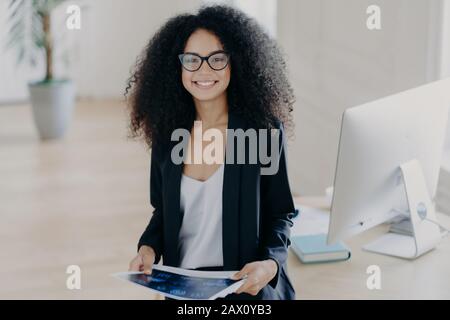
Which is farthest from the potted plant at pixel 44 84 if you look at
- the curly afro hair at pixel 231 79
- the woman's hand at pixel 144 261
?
the woman's hand at pixel 144 261

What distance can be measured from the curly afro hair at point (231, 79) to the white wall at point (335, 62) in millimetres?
1640

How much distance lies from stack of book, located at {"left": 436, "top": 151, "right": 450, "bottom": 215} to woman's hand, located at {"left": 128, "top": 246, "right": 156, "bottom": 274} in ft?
5.52

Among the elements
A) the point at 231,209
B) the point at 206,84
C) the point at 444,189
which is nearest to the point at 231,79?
the point at 206,84

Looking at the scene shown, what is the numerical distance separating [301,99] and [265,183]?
297cm

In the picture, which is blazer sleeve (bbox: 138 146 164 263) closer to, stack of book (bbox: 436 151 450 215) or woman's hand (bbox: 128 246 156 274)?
woman's hand (bbox: 128 246 156 274)

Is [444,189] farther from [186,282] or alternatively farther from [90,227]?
[90,227]

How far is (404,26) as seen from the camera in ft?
11.6

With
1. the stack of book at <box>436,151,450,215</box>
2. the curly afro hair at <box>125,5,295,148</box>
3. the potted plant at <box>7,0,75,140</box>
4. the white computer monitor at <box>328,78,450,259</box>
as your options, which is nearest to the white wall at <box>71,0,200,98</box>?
the potted plant at <box>7,0,75,140</box>

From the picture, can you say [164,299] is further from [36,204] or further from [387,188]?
[36,204]

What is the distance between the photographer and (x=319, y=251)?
2.28m

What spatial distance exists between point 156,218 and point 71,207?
3123mm

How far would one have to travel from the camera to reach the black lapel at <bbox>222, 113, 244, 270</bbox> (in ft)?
5.97

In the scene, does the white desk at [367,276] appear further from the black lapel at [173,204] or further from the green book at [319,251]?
the black lapel at [173,204]
